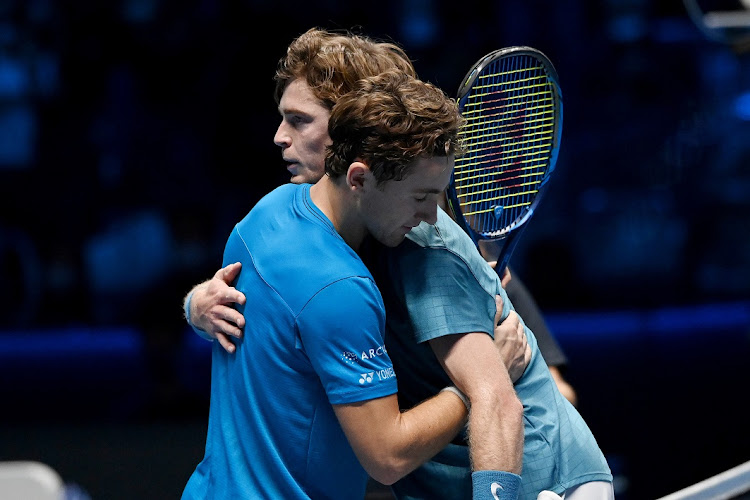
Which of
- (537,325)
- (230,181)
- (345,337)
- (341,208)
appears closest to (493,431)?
(345,337)

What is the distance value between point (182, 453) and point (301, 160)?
3.80 meters

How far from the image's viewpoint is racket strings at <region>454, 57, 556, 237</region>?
1.95 metres

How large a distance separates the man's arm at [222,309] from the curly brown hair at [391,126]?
0.78 ft

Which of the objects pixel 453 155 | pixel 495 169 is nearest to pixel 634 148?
pixel 495 169

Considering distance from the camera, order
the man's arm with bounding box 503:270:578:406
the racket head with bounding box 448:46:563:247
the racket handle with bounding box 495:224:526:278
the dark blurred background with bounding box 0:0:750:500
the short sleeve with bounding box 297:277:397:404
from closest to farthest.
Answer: the short sleeve with bounding box 297:277:397:404 → the racket head with bounding box 448:46:563:247 → the racket handle with bounding box 495:224:526:278 → the man's arm with bounding box 503:270:578:406 → the dark blurred background with bounding box 0:0:750:500

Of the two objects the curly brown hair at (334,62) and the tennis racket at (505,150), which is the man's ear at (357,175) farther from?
the tennis racket at (505,150)

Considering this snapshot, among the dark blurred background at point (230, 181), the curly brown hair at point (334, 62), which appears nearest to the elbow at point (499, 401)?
the curly brown hair at point (334, 62)

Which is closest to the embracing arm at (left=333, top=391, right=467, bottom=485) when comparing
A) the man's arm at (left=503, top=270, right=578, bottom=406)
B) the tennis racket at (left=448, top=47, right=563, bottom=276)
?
the tennis racket at (left=448, top=47, right=563, bottom=276)

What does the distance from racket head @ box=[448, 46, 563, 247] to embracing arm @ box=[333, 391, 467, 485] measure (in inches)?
18.9

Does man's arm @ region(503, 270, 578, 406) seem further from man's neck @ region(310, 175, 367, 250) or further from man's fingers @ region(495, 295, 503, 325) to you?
man's neck @ region(310, 175, 367, 250)

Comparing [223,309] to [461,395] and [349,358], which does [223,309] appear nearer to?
[349,358]

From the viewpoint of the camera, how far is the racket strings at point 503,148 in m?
1.95

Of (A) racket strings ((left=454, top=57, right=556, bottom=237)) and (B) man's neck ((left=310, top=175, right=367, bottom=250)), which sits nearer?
(B) man's neck ((left=310, top=175, right=367, bottom=250))

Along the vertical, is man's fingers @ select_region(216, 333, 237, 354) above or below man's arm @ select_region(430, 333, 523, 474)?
above
